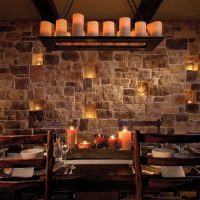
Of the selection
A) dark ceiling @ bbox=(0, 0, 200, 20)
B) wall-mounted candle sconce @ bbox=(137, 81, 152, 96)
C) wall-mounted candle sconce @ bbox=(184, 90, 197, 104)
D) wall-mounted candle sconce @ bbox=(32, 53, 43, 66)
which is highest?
dark ceiling @ bbox=(0, 0, 200, 20)

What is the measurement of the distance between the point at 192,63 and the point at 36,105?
2.51 m

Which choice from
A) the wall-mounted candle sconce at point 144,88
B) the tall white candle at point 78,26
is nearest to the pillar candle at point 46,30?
the tall white candle at point 78,26

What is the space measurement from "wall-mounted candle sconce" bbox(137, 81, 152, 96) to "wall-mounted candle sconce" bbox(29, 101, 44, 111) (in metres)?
1.51

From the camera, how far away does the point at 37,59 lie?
428 centimetres

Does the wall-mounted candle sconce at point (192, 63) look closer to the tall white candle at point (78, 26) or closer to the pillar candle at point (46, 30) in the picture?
the tall white candle at point (78, 26)

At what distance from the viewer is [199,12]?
384 cm

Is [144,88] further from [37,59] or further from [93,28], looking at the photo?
[93,28]

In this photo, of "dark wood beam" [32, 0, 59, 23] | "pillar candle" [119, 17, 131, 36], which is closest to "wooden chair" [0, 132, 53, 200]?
"pillar candle" [119, 17, 131, 36]

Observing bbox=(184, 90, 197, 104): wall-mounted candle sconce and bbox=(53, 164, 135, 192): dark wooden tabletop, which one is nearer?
bbox=(53, 164, 135, 192): dark wooden tabletop

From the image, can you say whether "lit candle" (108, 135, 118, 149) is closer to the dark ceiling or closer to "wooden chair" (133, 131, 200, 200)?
"wooden chair" (133, 131, 200, 200)

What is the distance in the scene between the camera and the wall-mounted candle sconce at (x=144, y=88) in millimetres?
4203

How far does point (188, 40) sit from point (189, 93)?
82 cm

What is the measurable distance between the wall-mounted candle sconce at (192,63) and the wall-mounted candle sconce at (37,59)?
7.35 ft

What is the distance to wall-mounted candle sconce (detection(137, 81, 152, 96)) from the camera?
165 inches
